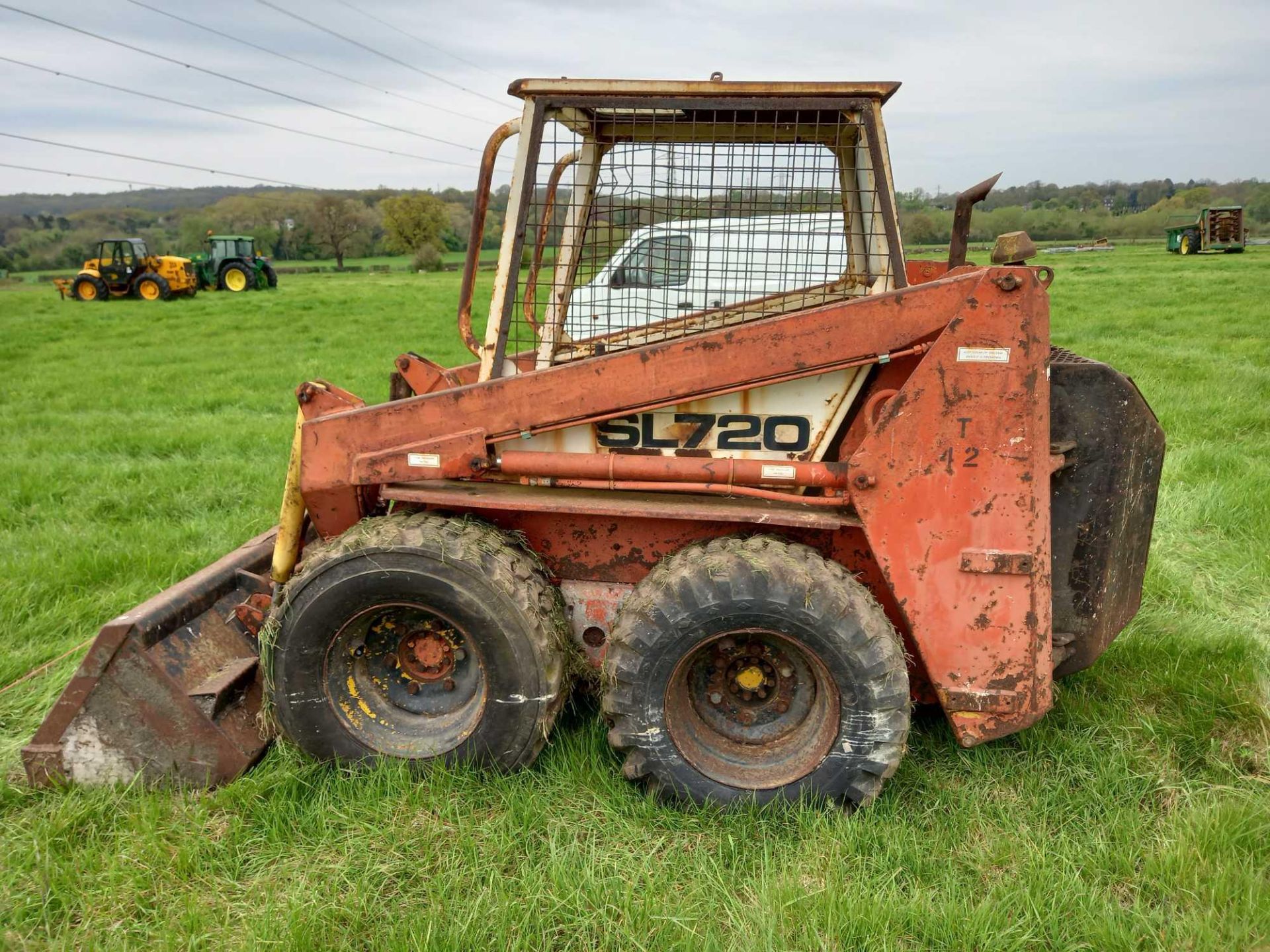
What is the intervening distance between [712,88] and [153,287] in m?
26.8

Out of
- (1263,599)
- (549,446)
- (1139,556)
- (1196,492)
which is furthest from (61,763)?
(1196,492)

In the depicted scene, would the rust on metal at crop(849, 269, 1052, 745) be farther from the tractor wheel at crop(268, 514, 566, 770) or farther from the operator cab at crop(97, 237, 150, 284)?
the operator cab at crop(97, 237, 150, 284)

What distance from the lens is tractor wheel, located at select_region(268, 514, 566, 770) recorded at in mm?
3014

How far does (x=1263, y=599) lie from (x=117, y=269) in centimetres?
2844

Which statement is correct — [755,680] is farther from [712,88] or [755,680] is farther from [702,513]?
[712,88]

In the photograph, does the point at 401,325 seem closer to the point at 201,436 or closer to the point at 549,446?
the point at 201,436

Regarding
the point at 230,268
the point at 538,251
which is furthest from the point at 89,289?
the point at 538,251

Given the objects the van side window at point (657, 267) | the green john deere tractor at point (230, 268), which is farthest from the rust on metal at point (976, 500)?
the green john deere tractor at point (230, 268)

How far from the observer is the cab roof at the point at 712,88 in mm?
2945

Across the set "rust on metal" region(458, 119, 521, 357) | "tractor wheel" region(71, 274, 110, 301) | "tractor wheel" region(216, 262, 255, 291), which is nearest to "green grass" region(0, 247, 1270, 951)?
"rust on metal" region(458, 119, 521, 357)

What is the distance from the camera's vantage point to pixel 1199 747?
3.27 m

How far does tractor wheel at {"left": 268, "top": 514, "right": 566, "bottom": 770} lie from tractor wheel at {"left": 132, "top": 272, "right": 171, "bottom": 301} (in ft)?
84.7

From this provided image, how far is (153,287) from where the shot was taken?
83.5ft

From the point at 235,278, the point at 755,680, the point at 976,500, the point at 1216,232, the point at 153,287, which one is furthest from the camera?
the point at 1216,232
